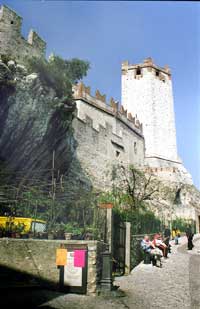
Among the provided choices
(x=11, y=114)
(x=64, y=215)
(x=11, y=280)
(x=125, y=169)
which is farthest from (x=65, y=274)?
(x=125, y=169)

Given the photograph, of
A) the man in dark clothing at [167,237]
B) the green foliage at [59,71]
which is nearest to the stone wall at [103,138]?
the green foliage at [59,71]

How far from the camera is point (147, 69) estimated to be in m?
38.9

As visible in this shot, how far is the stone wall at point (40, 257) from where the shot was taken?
9094mm

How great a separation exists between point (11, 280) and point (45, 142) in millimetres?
8345

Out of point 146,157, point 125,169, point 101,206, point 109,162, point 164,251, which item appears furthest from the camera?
point 146,157

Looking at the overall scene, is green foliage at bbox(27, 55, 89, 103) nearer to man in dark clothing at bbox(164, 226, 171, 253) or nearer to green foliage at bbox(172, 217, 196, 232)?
man in dark clothing at bbox(164, 226, 171, 253)

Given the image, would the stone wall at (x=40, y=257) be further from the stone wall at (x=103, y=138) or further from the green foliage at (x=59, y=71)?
the stone wall at (x=103, y=138)

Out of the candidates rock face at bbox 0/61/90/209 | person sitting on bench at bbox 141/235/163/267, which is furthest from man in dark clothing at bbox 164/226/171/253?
rock face at bbox 0/61/90/209

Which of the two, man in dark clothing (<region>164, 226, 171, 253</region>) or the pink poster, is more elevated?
man in dark clothing (<region>164, 226, 171, 253</region>)

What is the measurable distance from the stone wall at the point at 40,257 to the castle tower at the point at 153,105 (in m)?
26.9

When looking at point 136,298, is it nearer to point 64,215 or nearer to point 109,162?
point 64,215

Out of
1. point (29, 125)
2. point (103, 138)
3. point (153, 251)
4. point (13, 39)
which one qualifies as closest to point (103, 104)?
point (103, 138)

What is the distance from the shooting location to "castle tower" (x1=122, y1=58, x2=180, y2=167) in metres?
36.5

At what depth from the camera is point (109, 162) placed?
2661cm
